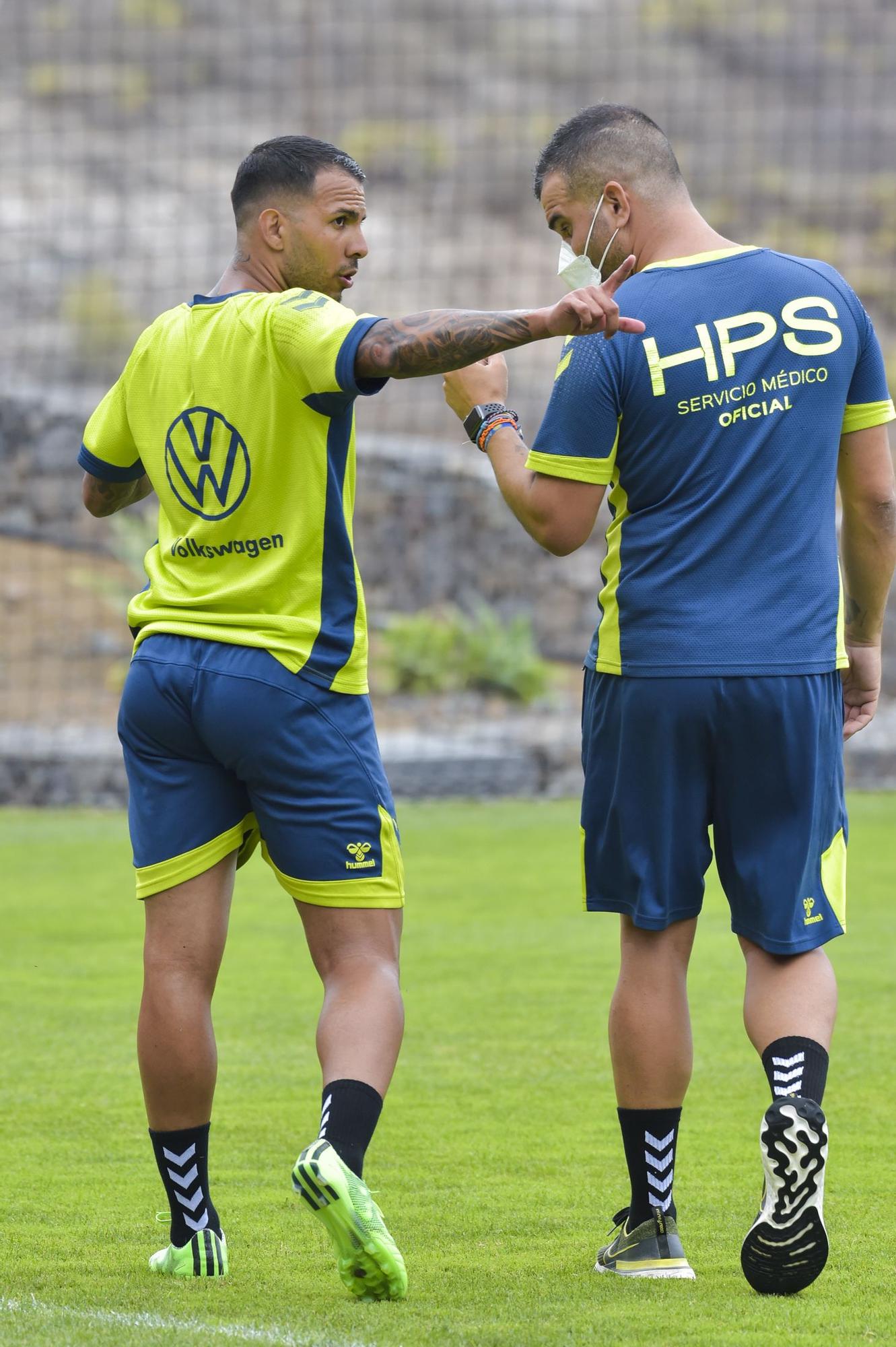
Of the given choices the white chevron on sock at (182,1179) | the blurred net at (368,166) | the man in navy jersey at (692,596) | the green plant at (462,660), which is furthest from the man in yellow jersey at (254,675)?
the blurred net at (368,166)

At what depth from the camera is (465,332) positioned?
9.68 feet

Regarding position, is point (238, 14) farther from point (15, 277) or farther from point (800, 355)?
point (800, 355)

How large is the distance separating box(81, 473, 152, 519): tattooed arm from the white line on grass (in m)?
1.48

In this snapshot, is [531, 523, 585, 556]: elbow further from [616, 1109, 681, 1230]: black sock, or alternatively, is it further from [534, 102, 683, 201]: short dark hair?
[616, 1109, 681, 1230]: black sock

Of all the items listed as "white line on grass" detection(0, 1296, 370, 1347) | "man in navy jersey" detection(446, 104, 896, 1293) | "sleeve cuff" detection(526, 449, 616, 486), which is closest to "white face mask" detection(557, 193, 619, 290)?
"man in navy jersey" detection(446, 104, 896, 1293)

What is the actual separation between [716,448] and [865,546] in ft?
1.45

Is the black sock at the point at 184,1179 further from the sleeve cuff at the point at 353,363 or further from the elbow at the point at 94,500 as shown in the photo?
the sleeve cuff at the point at 353,363

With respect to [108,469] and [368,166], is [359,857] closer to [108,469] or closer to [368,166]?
[108,469]

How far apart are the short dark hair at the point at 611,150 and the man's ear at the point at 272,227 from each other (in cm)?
52

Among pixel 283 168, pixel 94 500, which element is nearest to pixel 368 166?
pixel 94 500

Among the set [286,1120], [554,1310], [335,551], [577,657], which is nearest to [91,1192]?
[286,1120]

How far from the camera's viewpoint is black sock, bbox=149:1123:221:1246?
10.8ft

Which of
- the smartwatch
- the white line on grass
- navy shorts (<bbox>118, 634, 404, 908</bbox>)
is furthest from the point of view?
the smartwatch

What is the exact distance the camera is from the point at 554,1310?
303 centimetres
